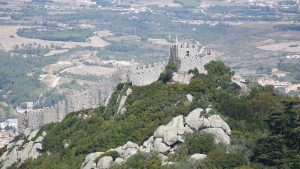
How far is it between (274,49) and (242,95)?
101880 mm

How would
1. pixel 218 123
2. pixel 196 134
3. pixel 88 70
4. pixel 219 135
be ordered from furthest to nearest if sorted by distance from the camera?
pixel 88 70 → pixel 218 123 → pixel 219 135 → pixel 196 134

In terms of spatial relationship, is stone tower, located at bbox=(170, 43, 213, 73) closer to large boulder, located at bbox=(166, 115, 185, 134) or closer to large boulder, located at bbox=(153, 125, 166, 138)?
large boulder, located at bbox=(166, 115, 185, 134)

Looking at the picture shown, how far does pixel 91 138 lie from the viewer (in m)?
43.4

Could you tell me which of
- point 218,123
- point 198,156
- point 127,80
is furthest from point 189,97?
point 127,80

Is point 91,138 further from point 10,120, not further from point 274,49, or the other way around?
point 274,49

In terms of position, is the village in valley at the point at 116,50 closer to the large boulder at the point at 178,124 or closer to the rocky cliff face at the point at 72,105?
the rocky cliff face at the point at 72,105

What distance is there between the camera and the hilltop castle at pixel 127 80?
4625 cm

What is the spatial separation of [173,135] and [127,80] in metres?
13.0

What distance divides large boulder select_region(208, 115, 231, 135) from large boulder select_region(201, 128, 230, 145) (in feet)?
0.81

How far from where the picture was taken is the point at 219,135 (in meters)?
36.6

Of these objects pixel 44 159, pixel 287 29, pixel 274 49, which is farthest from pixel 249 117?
pixel 287 29

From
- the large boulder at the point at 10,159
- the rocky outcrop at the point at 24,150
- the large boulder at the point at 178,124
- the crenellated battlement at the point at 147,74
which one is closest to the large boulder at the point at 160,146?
the large boulder at the point at 178,124

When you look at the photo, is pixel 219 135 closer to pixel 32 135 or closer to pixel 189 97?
pixel 189 97

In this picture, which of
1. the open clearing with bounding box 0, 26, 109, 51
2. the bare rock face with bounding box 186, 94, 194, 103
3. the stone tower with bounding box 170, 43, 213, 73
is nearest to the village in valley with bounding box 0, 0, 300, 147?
the open clearing with bounding box 0, 26, 109, 51
